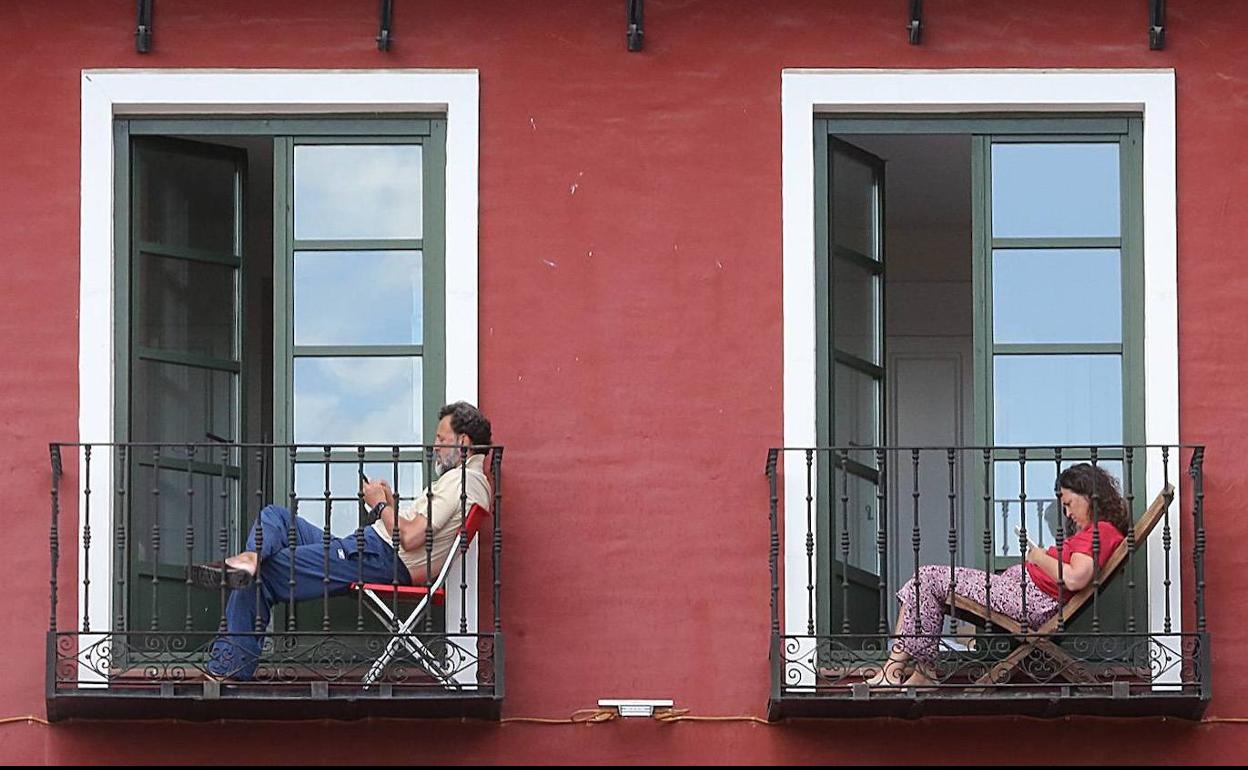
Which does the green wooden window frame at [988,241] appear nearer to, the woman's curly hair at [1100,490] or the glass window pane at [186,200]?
the woman's curly hair at [1100,490]

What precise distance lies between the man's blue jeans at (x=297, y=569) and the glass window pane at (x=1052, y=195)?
9.09ft

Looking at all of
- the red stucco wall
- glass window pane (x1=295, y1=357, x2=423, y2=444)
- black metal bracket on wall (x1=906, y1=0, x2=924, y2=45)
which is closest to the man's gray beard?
the red stucco wall

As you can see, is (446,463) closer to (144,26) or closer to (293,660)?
(293,660)

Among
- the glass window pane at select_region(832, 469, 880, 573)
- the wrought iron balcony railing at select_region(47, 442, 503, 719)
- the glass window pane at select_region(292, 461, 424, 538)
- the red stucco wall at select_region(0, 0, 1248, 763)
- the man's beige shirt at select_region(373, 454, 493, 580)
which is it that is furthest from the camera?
the glass window pane at select_region(832, 469, 880, 573)

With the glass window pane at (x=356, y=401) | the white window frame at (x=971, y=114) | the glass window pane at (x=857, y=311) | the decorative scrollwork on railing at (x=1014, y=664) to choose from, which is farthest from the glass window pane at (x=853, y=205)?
the glass window pane at (x=356, y=401)

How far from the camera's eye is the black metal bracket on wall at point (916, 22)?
12797 millimetres

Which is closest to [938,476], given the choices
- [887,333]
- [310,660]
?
[887,333]

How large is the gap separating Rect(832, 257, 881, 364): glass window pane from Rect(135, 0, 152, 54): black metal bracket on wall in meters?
2.91

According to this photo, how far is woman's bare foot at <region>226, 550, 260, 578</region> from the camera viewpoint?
477 inches

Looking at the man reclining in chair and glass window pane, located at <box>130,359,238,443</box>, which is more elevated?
glass window pane, located at <box>130,359,238,443</box>

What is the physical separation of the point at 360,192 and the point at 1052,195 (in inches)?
108

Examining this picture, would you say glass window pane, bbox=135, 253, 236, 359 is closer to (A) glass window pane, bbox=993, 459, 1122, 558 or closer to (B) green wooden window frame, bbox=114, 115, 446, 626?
(B) green wooden window frame, bbox=114, 115, 446, 626

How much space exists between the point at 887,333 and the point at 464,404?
461 centimetres

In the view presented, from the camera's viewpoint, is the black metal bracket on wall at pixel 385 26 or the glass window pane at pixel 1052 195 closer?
the black metal bracket on wall at pixel 385 26
